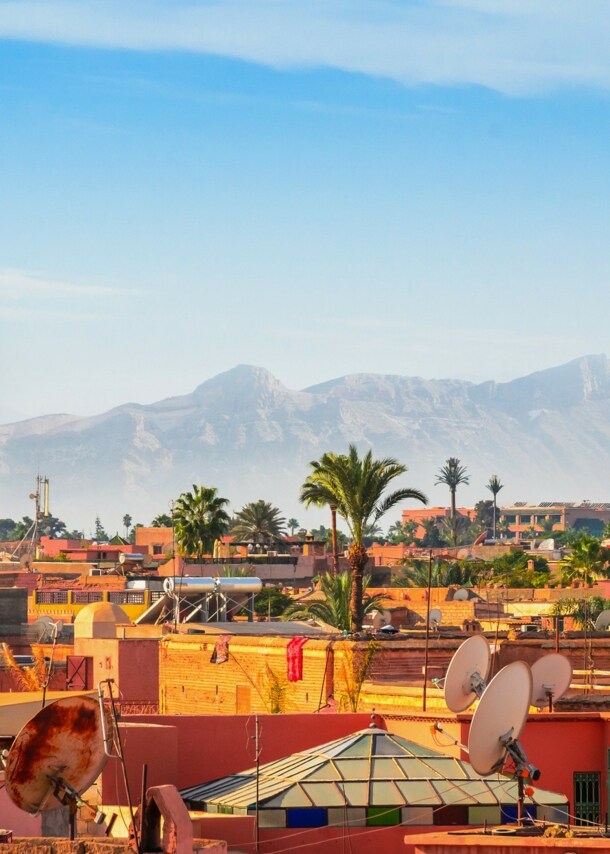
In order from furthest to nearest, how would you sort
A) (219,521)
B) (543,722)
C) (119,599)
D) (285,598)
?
(219,521) < (285,598) < (119,599) < (543,722)

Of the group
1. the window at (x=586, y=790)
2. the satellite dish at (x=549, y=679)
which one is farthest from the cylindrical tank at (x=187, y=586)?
the window at (x=586, y=790)

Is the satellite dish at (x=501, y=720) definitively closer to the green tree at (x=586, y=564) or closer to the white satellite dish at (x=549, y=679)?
the white satellite dish at (x=549, y=679)

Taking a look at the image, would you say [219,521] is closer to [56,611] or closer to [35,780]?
[56,611]

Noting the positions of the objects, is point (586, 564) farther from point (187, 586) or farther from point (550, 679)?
point (550, 679)

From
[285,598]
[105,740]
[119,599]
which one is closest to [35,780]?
[105,740]

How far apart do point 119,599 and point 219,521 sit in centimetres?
1836

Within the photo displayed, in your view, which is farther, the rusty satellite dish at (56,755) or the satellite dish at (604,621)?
Answer: the satellite dish at (604,621)

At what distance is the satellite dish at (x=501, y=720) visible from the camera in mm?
14875

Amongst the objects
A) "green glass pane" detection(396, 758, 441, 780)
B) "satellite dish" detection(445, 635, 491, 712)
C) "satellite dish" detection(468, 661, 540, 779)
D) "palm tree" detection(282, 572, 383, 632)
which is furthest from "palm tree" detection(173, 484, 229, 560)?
"satellite dish" detection(468, 661, 540, 779)

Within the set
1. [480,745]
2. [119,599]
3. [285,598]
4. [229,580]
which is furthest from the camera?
[285,598]

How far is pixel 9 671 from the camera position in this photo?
34.3 meters

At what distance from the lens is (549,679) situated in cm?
2062

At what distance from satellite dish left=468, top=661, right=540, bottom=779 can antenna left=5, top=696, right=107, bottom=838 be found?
3.49 m

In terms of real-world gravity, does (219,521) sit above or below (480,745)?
above
